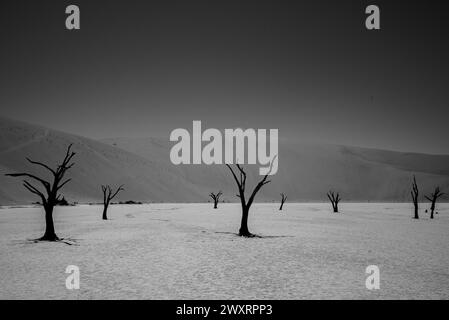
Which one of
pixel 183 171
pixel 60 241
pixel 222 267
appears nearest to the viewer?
pixel 222 267

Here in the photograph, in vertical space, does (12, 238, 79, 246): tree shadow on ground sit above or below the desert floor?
below

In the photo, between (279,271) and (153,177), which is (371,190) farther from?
(279,271)

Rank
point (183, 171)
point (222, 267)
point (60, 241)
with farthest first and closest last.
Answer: point (183, 171) < point (60, 241) < point (222, 267)

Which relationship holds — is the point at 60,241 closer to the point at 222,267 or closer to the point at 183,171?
the point at 222,267

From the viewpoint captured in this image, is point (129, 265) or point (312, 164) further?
point (312, 164)

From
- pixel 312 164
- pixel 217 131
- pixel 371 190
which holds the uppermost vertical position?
pixel 217 131

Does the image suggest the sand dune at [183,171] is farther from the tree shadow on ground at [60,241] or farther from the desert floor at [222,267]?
the desert floor at [222,267]

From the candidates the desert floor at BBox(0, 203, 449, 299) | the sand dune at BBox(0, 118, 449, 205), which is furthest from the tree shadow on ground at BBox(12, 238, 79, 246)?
the sand dune at BBox(0, 118, 449, 205)

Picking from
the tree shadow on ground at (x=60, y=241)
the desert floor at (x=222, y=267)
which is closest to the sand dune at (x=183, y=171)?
the tree shadow on ground at (x=60, y=241)

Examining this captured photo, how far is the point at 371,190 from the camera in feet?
465

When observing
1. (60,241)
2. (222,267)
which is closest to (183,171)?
(60,241)

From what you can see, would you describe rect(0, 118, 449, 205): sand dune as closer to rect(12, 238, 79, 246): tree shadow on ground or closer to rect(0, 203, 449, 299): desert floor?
rect(12, 238, 79, 246): tree shadow on ground

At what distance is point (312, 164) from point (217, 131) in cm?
4213
